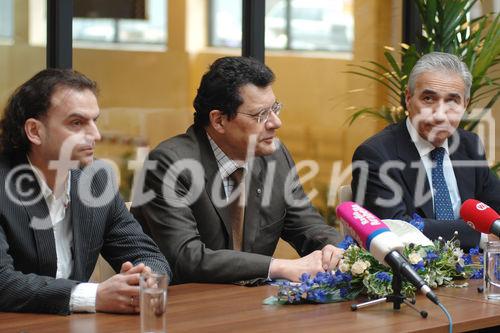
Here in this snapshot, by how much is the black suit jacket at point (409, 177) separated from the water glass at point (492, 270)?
79cm

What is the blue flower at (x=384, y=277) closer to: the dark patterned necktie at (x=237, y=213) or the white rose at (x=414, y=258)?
the white rose at (x=414, y=258)

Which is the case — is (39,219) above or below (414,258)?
above

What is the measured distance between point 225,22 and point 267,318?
3.07 meters

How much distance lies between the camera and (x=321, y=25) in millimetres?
6207

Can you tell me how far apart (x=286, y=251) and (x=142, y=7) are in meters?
1.66

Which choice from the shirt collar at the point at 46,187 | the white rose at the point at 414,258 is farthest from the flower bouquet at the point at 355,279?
the shirt collar at the point at 46,187

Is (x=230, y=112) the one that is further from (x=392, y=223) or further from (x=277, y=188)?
(x=392, y=223)

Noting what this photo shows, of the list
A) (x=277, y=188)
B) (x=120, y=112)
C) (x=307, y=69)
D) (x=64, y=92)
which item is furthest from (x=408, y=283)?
(x=307, y=69)

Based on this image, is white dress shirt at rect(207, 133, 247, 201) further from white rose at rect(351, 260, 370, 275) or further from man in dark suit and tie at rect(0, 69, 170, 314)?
white rose at rect(351, 260, 370, 275)

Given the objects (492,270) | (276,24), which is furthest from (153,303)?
(276,24)

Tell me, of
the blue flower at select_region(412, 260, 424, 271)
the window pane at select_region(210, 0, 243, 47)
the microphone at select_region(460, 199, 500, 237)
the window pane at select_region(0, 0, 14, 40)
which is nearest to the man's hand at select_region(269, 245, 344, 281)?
the blue flower at select_region(412, 260, 424, 271)

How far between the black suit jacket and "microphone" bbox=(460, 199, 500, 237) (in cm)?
69

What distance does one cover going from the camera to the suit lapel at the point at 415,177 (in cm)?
432

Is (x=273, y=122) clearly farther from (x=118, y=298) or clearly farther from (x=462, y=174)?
(x=118, y=298)
